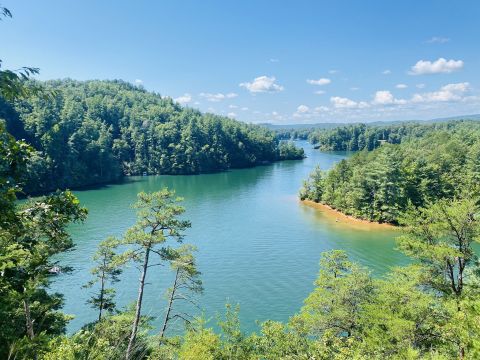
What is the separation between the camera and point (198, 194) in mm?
67125

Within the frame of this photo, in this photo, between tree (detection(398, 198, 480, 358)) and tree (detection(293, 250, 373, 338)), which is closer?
tree (detection(398, 198, 480, 358))

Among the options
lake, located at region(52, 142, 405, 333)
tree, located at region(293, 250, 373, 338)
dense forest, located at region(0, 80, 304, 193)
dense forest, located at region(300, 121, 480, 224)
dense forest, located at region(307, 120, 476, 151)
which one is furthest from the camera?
dense forest, located at region(307, 120, 476, 151)

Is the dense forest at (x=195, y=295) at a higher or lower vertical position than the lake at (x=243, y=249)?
higher

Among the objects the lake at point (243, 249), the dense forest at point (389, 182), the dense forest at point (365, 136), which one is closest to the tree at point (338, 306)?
the lake at point (243, 249)

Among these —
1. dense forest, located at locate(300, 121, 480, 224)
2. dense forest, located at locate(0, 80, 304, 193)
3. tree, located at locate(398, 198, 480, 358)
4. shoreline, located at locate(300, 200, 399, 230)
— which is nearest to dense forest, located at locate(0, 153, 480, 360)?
tree, located at locate(398, 198, 480, 358)

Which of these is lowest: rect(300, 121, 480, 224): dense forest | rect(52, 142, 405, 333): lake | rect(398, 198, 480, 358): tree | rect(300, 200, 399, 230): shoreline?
rect(300, 200, 399, 230): shoreline

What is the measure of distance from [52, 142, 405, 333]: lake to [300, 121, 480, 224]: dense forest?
3.65 metres

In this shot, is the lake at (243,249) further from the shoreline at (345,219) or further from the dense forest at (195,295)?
the dense forest at (195,295)

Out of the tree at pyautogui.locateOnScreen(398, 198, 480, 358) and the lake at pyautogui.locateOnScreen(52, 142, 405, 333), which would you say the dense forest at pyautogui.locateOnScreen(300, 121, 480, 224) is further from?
the tree at pyautogui.locateOnScreen(398, 198, 480, 358)

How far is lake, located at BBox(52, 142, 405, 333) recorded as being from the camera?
25359 millimetres

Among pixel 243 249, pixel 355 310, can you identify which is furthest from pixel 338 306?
pixel 243 249

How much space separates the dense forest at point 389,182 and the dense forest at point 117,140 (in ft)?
142

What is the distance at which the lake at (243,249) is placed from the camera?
83.2ft

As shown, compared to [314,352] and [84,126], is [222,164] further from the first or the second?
[314,352]
